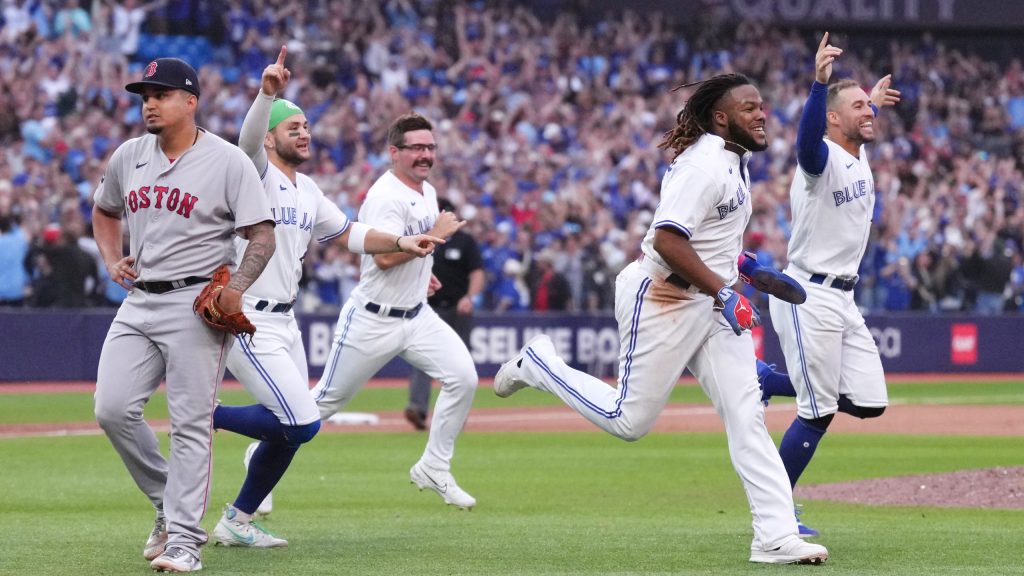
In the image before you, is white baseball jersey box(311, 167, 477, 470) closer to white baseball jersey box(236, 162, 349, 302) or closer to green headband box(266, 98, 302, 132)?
white baseball jersey box(236, 162, 349, 302)

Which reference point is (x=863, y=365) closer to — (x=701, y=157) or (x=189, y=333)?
(x=701, y=157)

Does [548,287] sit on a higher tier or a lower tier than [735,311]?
lower

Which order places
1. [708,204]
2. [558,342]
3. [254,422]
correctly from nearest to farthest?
[708,204] < [254,422] < [558,342]

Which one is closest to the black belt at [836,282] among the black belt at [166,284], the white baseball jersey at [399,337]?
the white baseball jersey at [399,337]

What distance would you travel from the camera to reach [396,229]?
1028 cm

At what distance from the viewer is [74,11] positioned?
2662 cm

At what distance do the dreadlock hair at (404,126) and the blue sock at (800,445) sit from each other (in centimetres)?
350

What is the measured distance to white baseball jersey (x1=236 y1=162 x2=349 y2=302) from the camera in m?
8.27

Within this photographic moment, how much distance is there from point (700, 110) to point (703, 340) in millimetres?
1123

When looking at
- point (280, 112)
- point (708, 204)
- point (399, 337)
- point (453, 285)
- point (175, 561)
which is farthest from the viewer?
point (453, 285)

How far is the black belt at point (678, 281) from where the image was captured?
7191 mm

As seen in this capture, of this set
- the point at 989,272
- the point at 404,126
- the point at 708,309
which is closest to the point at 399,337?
the point at 404,126

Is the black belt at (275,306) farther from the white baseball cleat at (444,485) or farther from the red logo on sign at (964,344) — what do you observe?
the red logo on sign at (964,344)

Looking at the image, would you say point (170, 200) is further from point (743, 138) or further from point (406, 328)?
point (406, 328)
